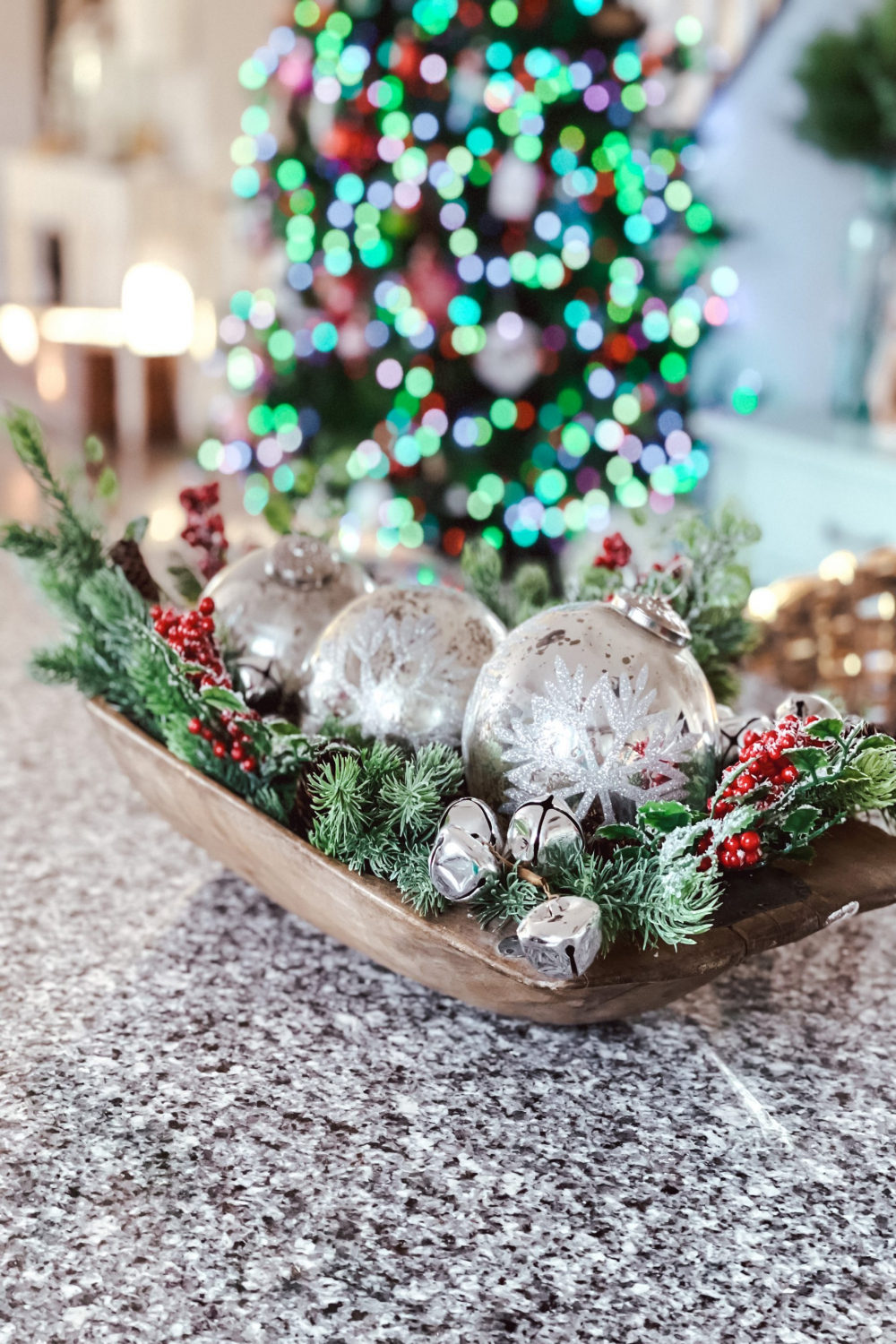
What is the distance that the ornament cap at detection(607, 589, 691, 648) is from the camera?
23.8 inches

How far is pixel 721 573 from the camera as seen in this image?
0.80m

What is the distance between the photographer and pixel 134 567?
2.56 feet

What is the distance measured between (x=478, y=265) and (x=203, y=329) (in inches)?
116

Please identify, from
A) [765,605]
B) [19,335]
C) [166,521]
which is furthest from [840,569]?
[19,335]

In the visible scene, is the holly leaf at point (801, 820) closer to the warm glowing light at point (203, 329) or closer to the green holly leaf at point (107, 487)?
the green holly leaf at point (107, 487)

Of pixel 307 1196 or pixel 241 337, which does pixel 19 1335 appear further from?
pixel 241 337

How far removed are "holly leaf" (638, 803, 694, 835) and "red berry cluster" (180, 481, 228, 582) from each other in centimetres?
39

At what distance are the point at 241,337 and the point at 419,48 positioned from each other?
0.78 meters

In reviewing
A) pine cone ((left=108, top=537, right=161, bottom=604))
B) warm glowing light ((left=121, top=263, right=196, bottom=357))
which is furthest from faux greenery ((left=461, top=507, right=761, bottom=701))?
warm glowing light ((left=121, top=263, right=196, bottom=357))

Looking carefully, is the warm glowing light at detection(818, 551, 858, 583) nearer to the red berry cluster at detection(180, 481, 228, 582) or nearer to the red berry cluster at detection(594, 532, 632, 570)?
the red berry cluster at detection(594, 532, 632, 570)

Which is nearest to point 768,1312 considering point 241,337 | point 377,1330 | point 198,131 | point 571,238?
point 377,1330

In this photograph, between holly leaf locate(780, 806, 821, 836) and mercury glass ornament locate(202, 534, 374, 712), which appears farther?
mercury glass ornament locate(202, 534, 374, 712)

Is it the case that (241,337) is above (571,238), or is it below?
below

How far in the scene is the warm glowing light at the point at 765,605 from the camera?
1.16 metres
